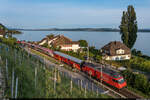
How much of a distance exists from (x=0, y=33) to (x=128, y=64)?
192 ft

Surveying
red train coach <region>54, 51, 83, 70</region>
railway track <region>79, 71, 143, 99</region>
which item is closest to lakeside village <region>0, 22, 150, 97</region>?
railway track <region>79, 71, 143, 99</region>

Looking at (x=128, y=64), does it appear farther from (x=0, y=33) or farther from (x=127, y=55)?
(x=0, y=33)

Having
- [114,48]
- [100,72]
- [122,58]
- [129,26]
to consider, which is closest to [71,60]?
[100,72]

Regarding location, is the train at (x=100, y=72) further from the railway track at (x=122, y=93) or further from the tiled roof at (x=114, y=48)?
the tiled roof at (x=114, y=48)

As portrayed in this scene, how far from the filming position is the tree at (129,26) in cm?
3684

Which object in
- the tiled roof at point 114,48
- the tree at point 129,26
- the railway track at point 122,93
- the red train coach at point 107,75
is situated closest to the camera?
the railway track at point 122,93

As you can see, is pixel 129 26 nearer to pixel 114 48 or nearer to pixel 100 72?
pixel 114 48

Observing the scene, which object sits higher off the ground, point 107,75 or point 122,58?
point 107,75

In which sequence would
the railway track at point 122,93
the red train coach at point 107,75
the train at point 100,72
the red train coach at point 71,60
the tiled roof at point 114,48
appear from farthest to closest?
the tiled roof at point 114,48 < the red train coach at point 71,60 < the train at point 100,72 < the red train coach at point 107,75 < the railway track at point 122,93

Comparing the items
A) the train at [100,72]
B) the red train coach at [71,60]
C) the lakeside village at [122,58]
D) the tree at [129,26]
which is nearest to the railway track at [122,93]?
the train at [100,72]

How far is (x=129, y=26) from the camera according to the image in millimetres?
37188

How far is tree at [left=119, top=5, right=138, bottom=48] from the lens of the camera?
36844 millimetres

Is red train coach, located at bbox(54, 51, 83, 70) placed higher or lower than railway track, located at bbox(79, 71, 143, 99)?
higher

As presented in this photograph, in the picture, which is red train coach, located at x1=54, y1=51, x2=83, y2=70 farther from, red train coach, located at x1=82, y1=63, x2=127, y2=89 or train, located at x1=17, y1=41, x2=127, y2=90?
red train coach, located at x1=82, y1=63, x2=127, y2=89
